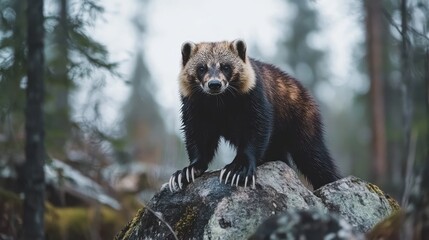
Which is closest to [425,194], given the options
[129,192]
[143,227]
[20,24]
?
[143,227]

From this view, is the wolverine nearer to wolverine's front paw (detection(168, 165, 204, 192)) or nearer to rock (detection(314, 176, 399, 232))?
wolverine's front paw (detection(168, 165, 204, 192))

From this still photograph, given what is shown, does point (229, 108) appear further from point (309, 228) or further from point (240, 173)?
point (309, 228)

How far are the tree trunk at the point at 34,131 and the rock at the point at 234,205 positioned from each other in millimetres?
1486

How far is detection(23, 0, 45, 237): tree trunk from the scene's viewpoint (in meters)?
7.33

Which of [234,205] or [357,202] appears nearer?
[234,205]

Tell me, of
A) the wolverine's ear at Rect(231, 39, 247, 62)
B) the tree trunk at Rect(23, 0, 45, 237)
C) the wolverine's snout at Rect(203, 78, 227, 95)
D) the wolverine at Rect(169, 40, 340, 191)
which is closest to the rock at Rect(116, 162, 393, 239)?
the wolverine at Rect(169, 40, 340, 191)

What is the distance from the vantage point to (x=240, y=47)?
277 inches

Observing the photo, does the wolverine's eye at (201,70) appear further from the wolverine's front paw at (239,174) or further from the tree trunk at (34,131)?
the tree trunk at (34,131)

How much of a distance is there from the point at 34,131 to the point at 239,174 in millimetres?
2813

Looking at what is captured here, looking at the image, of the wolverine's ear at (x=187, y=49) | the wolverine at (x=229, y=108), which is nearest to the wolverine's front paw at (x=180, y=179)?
the wolverine at (x=229, y=108)

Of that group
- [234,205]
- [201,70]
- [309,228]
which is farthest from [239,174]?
[309,228]

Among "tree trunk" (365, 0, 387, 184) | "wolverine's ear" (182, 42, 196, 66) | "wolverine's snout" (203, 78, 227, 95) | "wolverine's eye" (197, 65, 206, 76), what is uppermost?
"wolverine's ear" (182, 42, 196, 66)

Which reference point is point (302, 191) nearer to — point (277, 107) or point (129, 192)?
point (277, 107)

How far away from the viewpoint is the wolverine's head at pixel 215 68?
6.53 metres
